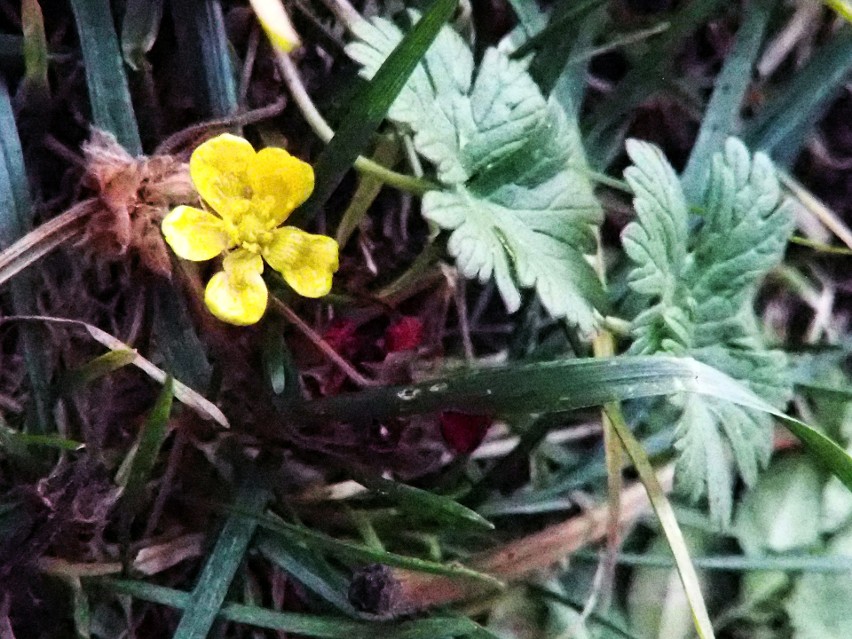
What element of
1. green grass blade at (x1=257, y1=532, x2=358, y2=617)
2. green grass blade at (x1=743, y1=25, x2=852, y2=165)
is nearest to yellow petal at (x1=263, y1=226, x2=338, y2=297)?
green grass blade at (x1=257, y1=532, x2=358, y2=617)

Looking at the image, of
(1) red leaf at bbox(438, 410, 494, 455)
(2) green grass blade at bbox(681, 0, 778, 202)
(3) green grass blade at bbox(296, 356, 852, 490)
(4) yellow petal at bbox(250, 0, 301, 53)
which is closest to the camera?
(4) yellow petal at bbox(250, 0, 301, 53)

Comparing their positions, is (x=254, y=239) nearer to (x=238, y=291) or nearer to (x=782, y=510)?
(x=238, y=291)

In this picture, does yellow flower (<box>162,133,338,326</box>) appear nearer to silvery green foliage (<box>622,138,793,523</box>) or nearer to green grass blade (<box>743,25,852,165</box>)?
silvery green foliage (<box>622,138,793,523</box>)

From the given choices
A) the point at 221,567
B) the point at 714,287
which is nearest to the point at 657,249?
the point at 714,287

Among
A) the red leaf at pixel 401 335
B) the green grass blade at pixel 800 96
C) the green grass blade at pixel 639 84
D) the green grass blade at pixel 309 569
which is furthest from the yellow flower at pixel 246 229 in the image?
the green grass blade at pixel 800 96

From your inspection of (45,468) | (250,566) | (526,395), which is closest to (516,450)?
(526,395)

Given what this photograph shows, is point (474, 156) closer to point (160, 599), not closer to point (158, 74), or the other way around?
point (158, 74)

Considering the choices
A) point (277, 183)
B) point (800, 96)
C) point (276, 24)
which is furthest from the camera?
point (800, 96)
